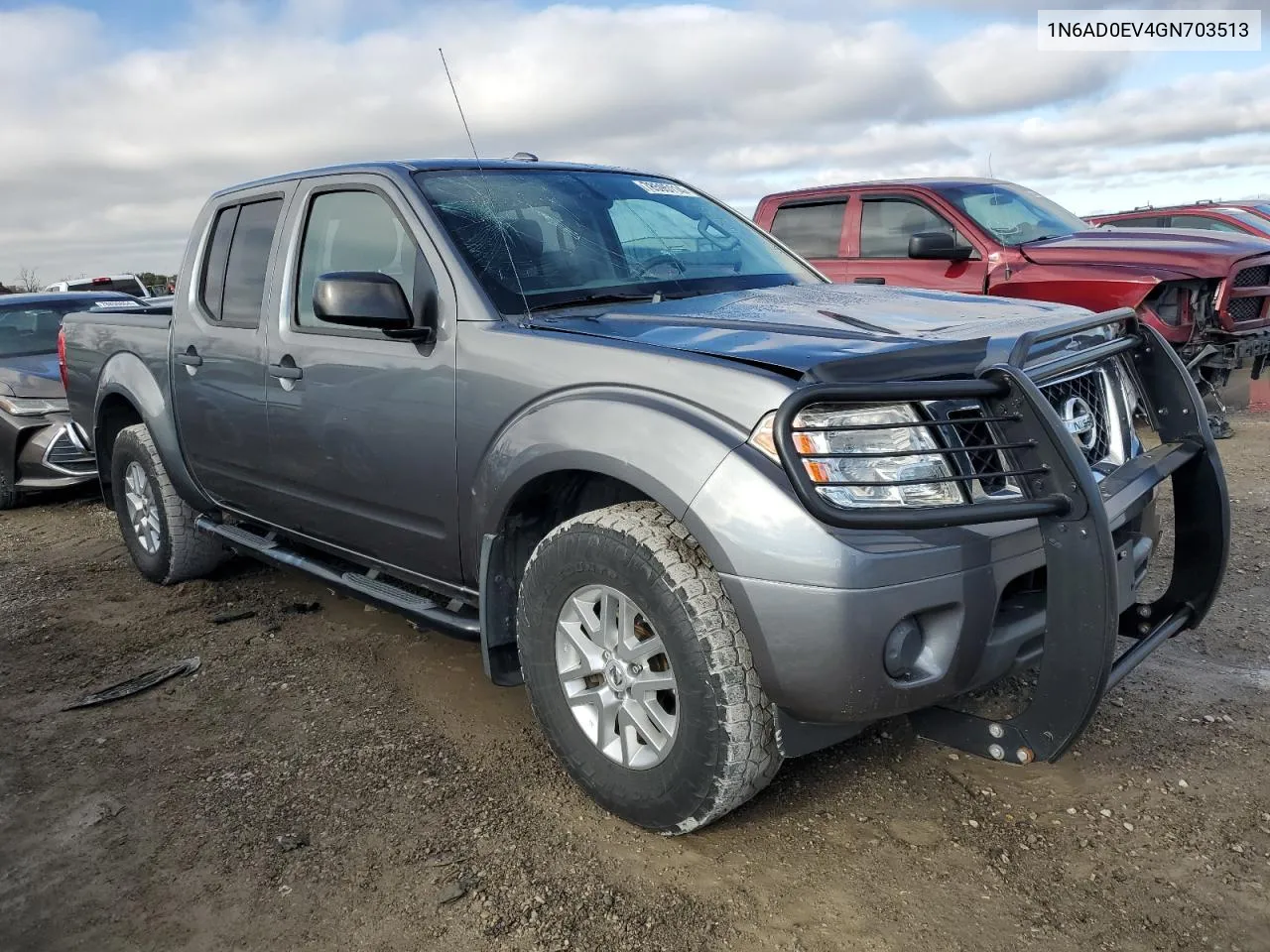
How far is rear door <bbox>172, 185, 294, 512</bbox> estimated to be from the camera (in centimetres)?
406

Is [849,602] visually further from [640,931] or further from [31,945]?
[31,945]

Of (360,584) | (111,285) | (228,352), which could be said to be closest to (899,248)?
(228,352)

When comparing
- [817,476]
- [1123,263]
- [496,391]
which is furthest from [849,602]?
[1123,263]

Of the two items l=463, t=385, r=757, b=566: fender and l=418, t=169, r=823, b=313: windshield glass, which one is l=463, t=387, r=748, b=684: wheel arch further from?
l=418, t=169, r=823, b=313: windshield glass

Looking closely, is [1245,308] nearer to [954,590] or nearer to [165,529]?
[954,590]

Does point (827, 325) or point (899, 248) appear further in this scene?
point (899, 248)

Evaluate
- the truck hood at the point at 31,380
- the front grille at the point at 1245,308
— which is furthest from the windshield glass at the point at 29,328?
the front grille at the point at 1245,308

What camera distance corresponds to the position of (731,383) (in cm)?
239

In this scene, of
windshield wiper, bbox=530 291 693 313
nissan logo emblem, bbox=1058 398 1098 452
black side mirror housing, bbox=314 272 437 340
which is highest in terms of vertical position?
black side mirror housing, bbox=314 272 437 340

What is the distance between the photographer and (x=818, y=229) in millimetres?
8695

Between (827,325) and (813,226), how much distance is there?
6.32 m

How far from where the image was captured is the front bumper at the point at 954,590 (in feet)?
7.32

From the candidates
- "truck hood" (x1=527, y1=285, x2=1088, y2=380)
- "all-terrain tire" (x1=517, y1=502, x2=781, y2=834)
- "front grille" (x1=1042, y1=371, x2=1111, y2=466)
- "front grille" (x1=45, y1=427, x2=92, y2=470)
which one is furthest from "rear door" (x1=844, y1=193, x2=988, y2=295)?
"front grille" (x1=45, y1=427, x2=92, y2=470)

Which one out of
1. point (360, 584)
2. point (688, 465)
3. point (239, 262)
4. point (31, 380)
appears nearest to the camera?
point (688, 465)
